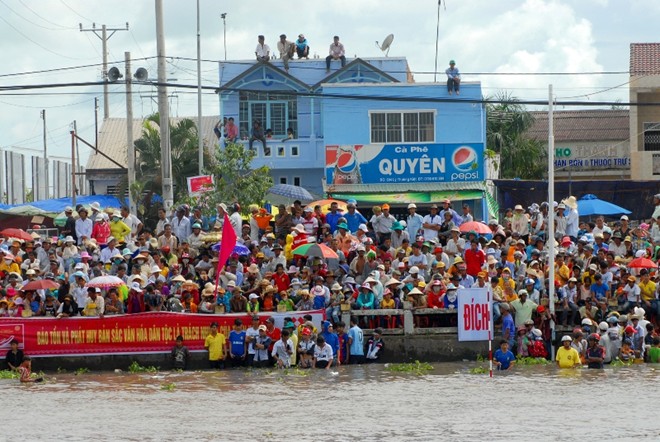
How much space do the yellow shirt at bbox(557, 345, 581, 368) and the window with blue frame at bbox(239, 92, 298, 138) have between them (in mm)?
21496

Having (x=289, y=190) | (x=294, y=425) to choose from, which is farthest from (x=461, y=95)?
(x=294, y=425)

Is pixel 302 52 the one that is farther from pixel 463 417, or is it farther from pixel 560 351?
pixel 463 417

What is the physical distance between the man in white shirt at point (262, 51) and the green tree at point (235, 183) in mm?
8226

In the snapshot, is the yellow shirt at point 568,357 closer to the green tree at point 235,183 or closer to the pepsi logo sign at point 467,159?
the green tree at point 235,183

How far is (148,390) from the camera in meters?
23.0

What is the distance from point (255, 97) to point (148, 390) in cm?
2231

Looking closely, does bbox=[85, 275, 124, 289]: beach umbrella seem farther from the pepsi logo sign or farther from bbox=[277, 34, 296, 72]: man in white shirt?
bbox=[277, 34, 296, 72]: man in white shirt

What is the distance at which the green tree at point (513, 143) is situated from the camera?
5066 centimetres

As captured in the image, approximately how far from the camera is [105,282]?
25031mm

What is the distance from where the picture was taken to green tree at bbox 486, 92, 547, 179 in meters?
50.7

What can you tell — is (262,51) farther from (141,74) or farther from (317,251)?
(317,251)

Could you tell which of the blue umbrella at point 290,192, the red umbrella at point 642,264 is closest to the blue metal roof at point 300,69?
the blue umbrella at point 290,192

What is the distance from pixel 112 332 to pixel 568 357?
32.6 feet

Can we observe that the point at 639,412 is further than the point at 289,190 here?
No
